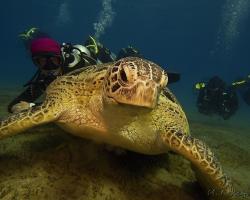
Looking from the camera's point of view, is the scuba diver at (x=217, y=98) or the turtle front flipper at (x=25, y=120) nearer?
the turtle front flipper at (x=25, y=120)

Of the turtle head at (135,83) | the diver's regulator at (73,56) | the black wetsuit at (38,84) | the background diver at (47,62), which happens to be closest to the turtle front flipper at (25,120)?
the turtle head at (135,83)

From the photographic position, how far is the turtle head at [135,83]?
265 cm

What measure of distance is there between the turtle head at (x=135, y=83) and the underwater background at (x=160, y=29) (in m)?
13.5

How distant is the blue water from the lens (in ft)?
200

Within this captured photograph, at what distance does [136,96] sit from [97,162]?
1544 millimetres

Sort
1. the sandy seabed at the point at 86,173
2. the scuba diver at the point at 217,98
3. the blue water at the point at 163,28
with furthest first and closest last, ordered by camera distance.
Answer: the blue water at the point at 163,28
the scuba diver at the point at 217,98
the sandy seabed at the point at 86,173

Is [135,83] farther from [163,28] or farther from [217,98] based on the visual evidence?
[163,28]

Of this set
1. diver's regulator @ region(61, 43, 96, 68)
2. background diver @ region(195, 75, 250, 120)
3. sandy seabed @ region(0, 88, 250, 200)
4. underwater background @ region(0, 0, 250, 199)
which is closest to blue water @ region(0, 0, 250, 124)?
underwater background @ region(0, 0, 250, 199)

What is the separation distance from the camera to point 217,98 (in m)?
12.1

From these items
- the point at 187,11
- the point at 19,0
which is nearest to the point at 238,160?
the point at 187,11

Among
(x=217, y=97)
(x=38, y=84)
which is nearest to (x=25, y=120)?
(x=38, y=84)

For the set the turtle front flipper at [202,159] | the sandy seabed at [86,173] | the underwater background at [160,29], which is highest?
the underwater background at [160,29]

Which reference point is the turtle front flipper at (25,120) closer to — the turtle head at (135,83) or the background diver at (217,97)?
the turtle head at (135,83)

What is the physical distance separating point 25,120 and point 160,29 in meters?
103
